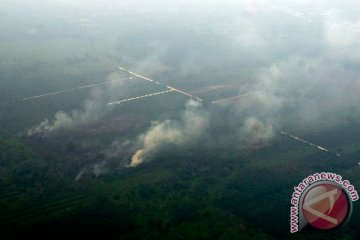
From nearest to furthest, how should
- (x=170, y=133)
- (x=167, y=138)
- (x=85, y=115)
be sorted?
1. (x=167, y=138)
2. (x=170, y=133)
3. (x=85, y=115)

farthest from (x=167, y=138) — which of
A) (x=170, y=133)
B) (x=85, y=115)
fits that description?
(x=85, y=115)

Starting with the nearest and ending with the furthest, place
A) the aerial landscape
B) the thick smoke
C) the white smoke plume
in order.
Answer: the aerial landscape → the thick smoke → the white smoke plume

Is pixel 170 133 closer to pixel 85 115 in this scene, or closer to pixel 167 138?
pixel 167 138

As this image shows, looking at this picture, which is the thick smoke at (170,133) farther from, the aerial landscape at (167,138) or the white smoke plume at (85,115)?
the white smoke plume at (85,115)

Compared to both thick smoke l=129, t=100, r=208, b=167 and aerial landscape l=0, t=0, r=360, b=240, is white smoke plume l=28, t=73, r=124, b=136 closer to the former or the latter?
aerial landscape l=0, t=0, r=360, b=240

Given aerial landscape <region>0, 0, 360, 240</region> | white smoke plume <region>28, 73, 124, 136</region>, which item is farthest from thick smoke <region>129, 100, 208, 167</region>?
white smoke plume <region>28, 73, 124, 136</region>

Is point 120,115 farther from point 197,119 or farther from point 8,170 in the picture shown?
point 8,170

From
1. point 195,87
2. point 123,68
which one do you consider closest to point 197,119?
point 195,87
